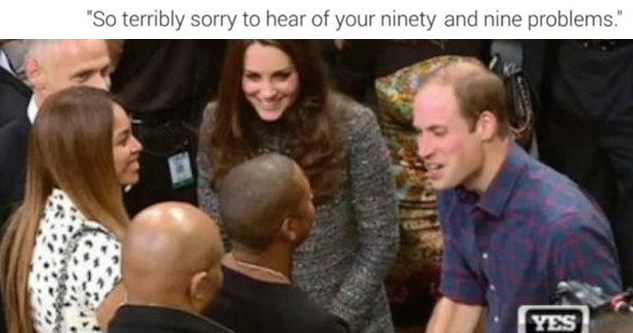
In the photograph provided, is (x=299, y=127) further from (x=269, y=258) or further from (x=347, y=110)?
(x=269, y=258)

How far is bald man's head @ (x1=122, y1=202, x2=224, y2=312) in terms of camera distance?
48.5 inches

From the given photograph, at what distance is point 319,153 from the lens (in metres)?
1.73

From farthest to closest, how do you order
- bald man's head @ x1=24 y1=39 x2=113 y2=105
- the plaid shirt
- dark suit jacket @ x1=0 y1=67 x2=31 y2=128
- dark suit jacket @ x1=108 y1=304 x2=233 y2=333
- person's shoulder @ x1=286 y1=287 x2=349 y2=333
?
dark suit jacket @ x1=0 y1=67 x2=31 y2=128 → bald man's head @ x1=24 y1=39 x2=113 y2=105 → the plaid shirt → person's shoulder @ x1=286 y1=287 x2=349 y2=333 → dark suit jacket @ x1=108 y1=304 x2=233 y2=333

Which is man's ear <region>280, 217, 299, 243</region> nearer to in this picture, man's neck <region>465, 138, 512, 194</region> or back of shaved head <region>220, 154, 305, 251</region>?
back of shaved head <region>220, 154, 305, 251</region>

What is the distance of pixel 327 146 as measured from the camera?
174cm

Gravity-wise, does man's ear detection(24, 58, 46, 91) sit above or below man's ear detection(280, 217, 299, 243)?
above

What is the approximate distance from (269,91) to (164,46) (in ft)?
0.47

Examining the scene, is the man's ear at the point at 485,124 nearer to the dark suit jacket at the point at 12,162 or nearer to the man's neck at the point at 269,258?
the man's neck at the point at 269,258

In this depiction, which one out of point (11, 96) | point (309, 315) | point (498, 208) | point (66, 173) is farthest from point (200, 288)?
point (11, 96)

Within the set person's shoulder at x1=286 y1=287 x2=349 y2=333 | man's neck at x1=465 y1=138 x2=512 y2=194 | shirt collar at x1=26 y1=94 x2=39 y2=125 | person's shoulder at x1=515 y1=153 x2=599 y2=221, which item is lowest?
person's shoulder at x1=286 y1=287 x2=349 y2=333

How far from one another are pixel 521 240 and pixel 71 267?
1.49 feet

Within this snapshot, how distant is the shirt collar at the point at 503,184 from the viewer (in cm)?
153

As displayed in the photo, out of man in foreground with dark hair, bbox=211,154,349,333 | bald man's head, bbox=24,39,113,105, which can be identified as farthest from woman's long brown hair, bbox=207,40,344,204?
man in foreground with dark hair, bbox=211,154,349,333

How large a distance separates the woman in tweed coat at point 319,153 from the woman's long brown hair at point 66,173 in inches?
10.9
